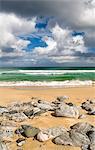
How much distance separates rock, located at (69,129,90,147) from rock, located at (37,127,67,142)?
39cm

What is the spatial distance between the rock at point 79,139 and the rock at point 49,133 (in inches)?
15.5

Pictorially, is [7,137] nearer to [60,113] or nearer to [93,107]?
[60,113]

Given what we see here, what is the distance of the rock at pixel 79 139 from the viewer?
636 cm

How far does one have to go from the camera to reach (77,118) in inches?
331

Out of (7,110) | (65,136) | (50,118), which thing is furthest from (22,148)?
(7,110)

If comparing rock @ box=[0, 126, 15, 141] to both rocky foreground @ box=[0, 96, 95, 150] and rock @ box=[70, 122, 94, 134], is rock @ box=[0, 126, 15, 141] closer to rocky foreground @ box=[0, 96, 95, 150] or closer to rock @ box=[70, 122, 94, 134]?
rocky foreground @ box=[0, 96, 95, 150]

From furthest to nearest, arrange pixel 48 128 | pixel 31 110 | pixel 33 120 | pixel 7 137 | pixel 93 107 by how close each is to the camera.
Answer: pixel 93 107, pixel 31 110, pixel 33 120, pixel 48 128, pixel 7 137

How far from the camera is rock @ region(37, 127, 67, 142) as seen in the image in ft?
21.7

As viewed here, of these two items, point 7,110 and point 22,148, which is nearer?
point 22,148

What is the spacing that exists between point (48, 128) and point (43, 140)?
2.20 feet

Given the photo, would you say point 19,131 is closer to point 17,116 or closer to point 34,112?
point 17,116

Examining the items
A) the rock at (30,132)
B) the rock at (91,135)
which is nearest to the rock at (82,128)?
the rock at (91,135)

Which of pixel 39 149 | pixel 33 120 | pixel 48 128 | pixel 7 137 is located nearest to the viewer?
pixel 39 149

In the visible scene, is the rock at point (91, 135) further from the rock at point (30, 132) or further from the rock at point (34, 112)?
the rock at point (34, 112)
